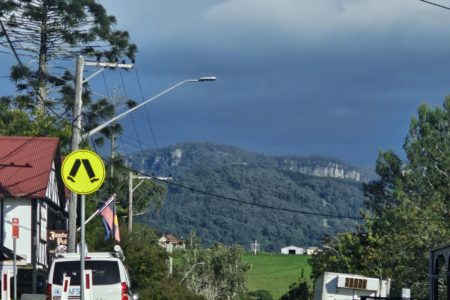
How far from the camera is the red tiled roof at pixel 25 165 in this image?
44375 mm

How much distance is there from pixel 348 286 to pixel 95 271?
32.0 ft

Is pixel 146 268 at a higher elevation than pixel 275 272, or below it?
higher

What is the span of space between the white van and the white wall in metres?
21.0

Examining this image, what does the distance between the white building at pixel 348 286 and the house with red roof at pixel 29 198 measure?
15.2 m

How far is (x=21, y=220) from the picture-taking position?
1743 inches

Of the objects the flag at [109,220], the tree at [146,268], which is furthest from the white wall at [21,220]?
the flag at [109,220]

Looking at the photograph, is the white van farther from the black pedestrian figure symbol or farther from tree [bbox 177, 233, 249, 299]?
tree [bbox 177, 233, 249, 299]

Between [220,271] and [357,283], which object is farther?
[220,271]

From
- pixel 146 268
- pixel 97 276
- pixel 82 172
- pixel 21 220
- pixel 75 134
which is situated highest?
pixel 75 134

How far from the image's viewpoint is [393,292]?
62.4m

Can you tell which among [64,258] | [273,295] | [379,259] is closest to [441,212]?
[379,259]

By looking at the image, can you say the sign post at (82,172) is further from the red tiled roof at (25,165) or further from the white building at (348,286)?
the red tiled roof at (25,165)

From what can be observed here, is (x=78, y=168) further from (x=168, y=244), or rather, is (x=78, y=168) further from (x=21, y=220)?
(x=168, y=244)

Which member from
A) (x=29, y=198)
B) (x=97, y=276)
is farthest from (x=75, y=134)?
(x=29, y=198)
